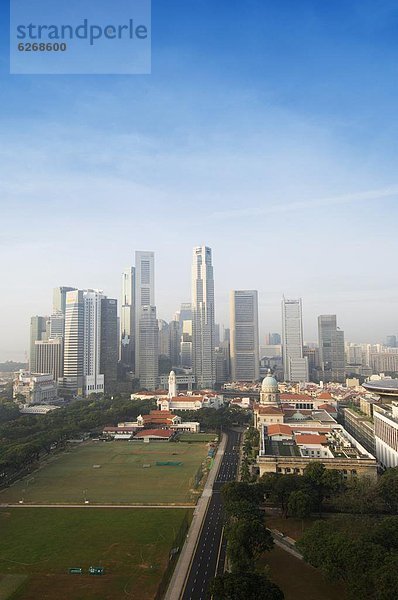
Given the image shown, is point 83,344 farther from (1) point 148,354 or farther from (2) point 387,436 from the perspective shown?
(2) point 387,436

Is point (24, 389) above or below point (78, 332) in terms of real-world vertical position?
below

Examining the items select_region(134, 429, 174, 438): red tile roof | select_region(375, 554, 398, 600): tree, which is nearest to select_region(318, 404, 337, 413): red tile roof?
select_region(134, 429, 174, 438): red tile roof

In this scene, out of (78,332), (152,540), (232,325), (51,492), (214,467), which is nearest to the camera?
(152,540)

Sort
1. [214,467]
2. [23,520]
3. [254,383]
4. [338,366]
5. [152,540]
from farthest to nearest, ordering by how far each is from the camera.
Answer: [338,366] → [254,383] → [214,467] → [23,520] → [152,540]

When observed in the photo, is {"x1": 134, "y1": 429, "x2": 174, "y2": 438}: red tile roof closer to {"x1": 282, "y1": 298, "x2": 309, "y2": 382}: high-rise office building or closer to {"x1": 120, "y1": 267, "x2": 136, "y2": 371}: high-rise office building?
{"x1": 282, "y1": 298, "x2": 309, "y2": 382}: high-rise office building

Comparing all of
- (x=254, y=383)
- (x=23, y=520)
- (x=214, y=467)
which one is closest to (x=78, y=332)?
(x=254, y=383)

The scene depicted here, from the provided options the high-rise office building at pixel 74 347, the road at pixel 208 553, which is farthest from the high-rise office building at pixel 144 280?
the road at pixel 208 553

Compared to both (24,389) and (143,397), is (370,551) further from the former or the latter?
(24,389)
